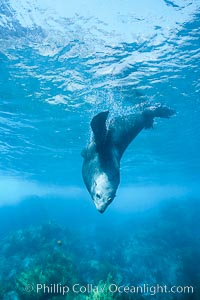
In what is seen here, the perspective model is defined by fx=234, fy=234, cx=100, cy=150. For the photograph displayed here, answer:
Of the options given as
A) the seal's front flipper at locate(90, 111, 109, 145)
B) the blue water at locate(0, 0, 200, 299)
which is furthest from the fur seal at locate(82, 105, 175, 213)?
the blue water at locate(0, 0, 200, 299)

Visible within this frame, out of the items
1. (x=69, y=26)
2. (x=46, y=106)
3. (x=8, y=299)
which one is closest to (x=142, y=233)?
(x=46, y=106)

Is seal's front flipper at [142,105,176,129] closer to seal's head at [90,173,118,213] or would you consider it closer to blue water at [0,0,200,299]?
seal's head at [90,173,118,213]

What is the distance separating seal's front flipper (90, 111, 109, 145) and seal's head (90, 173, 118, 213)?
2.60 ft

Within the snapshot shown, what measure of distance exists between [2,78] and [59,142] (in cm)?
1254

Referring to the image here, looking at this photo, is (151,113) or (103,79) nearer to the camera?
(151,113)

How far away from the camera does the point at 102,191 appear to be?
15.0 ft

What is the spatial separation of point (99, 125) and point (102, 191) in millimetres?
1302

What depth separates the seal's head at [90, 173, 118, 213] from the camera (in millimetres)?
4442

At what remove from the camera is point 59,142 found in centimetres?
2523

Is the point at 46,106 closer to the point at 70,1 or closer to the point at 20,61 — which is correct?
the point at 20,61

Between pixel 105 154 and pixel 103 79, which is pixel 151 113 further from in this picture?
pixel 103 79

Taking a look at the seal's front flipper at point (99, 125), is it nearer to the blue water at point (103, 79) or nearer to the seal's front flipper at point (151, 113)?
the seal's front flipper at point (151, 113)

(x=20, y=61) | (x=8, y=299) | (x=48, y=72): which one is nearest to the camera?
(x=8, y=299)

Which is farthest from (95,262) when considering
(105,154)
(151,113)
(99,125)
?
(99,125)
